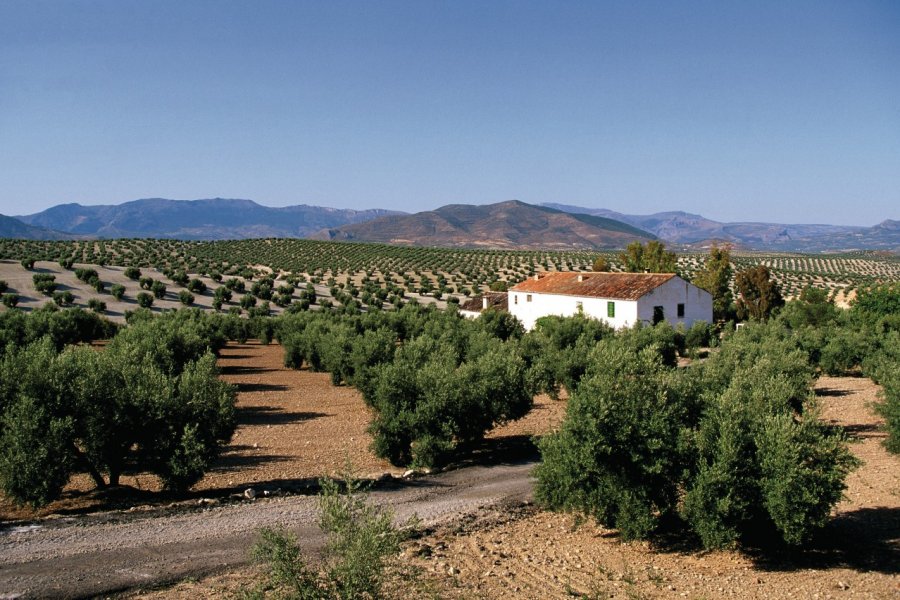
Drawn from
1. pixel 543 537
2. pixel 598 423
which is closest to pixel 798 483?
pixel 598 423

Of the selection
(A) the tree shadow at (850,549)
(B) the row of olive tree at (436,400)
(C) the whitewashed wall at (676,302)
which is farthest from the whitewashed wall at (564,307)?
(A) the tree shadow at (850,549)

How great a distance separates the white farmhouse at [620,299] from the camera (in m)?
43.6

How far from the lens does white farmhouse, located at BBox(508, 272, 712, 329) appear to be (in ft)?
143

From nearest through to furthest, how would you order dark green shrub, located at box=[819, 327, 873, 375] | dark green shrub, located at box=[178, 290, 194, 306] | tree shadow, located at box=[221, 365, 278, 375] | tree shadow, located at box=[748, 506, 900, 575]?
tree shadow, located at box=[748, 506, 900, 575] < dark green shrub, located at box=[819, 327, 873, 375] < tree shadow, located at box=[221, 365, 278, 375] < dark green shrub, located at box=[178, 290, 194, 306]

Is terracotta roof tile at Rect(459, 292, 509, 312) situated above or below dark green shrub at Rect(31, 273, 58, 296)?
below

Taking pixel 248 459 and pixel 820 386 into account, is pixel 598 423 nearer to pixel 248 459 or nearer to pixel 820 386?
pixel 248 459

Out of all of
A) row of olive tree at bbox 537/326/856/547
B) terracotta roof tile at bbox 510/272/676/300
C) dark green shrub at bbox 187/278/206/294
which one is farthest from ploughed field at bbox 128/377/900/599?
dark green shrub at bbox 187/278/206/294

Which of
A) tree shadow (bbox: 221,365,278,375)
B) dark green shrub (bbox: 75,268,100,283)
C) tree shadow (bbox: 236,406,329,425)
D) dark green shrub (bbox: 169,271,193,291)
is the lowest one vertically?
tree shadow (bbox: 221,365,278,375)

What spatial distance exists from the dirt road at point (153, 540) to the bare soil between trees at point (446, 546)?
28 millimetres

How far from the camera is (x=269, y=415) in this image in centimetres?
2367

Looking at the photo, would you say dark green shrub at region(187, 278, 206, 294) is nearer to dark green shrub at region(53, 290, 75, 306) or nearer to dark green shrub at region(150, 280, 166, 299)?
dark green shrub at region(150, 280, 166, 299)

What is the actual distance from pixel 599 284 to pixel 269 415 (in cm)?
3016

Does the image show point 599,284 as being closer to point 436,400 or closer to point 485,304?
point 485,304

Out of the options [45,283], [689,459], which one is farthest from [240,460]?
[45,283]
